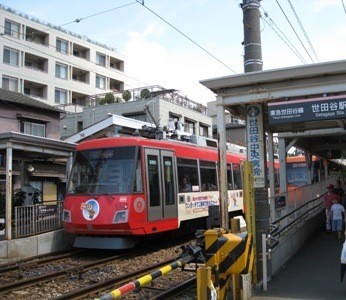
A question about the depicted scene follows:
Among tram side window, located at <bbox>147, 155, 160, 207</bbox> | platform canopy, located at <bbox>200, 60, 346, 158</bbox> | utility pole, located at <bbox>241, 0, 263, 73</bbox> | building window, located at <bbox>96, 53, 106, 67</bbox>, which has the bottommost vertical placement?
tram side window, located at <bbox>147, 155, 160, 207</bbox>

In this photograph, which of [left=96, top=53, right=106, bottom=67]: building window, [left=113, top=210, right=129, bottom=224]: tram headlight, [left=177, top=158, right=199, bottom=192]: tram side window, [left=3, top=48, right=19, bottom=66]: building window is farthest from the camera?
[left=96, top=53, right=106, bottom=67]: building window

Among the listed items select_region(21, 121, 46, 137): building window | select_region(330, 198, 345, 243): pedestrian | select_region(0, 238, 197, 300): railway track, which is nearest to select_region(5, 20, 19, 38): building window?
select_region(21, 121, 46, 137): building window

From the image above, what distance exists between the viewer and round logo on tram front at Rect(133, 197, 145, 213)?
11523 millimetres

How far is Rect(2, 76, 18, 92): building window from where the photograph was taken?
40.2 meters

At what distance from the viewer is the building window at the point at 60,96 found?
45.9m

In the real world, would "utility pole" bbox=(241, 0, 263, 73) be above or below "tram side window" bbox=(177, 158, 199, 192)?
above

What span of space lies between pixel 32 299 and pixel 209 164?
8.71 m

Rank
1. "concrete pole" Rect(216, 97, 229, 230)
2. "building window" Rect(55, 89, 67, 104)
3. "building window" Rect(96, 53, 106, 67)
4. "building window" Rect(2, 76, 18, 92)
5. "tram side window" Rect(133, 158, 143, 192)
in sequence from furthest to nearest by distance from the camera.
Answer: "building window" Rect(96, 53, 106, 67), "building window" Rect(55, 89, 67, 104), "building window" Rect(2, 76, 18, 92), "tram side window" Rect(133, 158, 143, 192), "concrete pole" Rect(216, 97, 229, 230)

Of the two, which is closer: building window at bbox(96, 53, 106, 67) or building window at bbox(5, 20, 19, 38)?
building window at bbox(5, 20, 19, 38)

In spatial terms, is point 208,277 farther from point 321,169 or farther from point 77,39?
point 77,39

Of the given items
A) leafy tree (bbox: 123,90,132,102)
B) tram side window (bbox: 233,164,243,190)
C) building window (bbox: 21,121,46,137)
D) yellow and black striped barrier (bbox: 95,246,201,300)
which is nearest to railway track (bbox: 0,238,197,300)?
yellow and black striped barrier (bbox: 95,246,201,300)

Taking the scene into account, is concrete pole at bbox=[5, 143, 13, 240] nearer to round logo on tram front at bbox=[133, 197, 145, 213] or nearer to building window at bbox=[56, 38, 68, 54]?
round logo on tram front at bbox=[133, 197, 145, 213]

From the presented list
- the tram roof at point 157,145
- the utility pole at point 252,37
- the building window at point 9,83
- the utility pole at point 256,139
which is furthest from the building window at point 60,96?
the utility pole at point 252,37

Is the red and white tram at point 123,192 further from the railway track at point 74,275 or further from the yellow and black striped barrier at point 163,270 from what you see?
the yellow and black striped barrier at point 163,270
